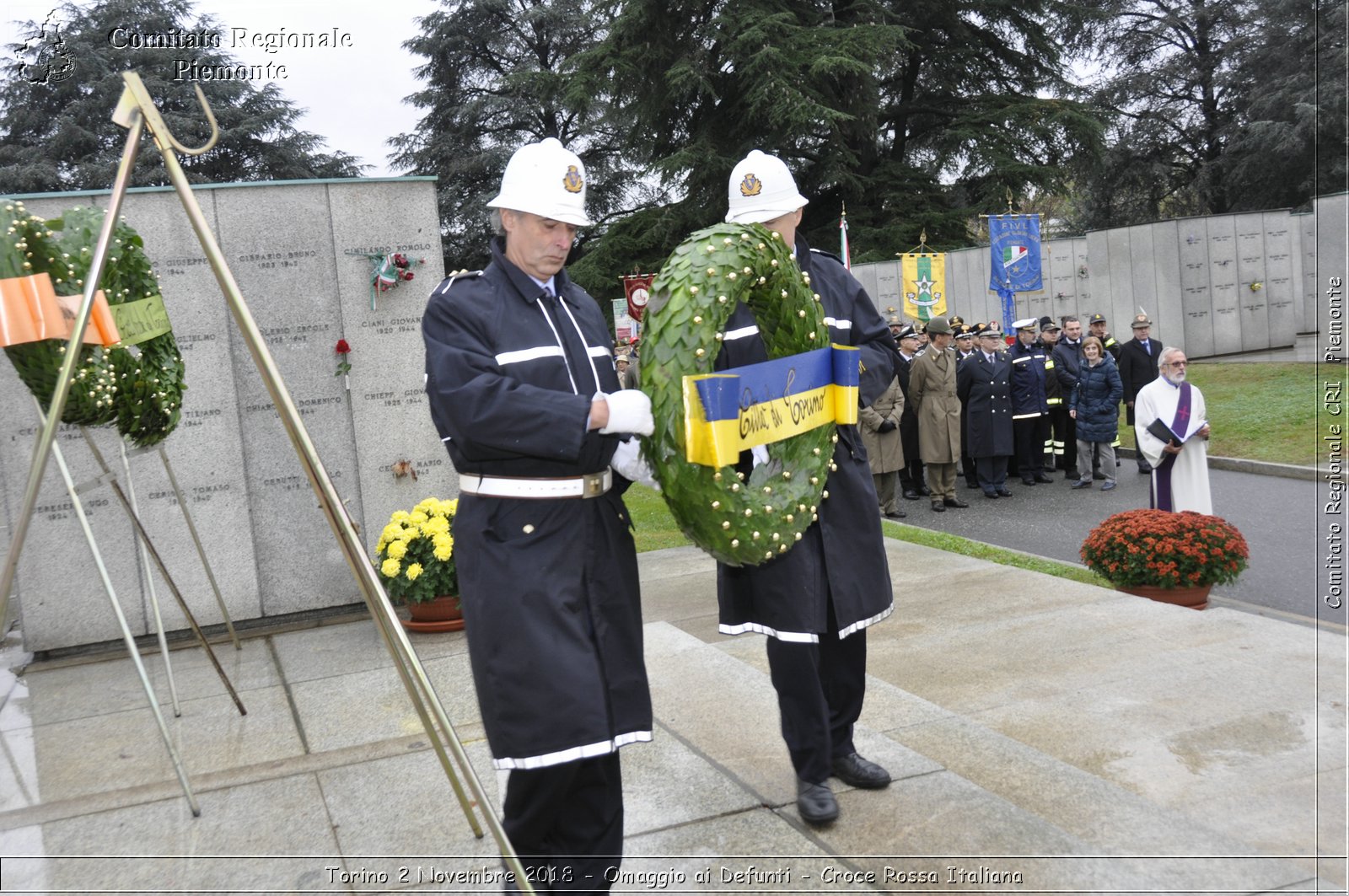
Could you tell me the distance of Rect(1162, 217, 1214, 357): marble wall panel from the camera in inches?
918

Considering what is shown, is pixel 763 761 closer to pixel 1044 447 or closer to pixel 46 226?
pixel 46 226

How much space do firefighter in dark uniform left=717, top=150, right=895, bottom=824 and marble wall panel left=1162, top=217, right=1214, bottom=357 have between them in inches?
838

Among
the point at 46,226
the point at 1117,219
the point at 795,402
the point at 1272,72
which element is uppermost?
the point at 1272,72

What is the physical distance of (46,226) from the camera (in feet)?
15.8

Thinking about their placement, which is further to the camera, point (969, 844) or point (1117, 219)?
point (1117, 219)

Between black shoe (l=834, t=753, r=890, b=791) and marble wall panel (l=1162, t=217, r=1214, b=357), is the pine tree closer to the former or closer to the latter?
marble wall panel (l=1162, t=217, r=1214, b=357)

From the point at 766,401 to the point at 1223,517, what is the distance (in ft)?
30.9

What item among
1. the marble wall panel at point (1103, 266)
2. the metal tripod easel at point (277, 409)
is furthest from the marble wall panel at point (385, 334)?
the marble wall panel at point (1103, 266)

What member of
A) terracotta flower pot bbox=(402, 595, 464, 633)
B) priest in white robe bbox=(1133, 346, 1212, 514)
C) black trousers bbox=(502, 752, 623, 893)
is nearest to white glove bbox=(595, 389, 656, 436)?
black trousers bbox=(502, 752, 623, 893)

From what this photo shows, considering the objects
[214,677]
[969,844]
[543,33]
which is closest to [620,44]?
[543,33]

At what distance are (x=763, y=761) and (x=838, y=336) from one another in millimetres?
1720

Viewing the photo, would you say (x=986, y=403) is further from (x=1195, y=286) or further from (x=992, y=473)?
(x=1195, y=286)

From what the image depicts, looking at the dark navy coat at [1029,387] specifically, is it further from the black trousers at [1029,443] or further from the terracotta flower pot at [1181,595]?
the terracotta flower pot at [1181,595]

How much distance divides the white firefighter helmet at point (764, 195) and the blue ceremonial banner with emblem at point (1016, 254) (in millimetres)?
16021
